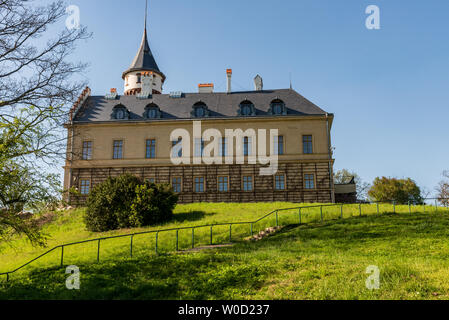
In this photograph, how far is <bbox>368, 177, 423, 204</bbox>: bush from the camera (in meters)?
53.5

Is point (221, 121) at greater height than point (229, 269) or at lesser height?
greater

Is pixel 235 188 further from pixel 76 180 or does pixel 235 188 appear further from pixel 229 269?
pixel 229 269

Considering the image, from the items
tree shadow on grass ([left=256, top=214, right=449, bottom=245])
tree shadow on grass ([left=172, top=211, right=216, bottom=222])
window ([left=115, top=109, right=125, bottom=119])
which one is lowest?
tree shadow on grass ([left=256, top=214, right=449, bottom=245])

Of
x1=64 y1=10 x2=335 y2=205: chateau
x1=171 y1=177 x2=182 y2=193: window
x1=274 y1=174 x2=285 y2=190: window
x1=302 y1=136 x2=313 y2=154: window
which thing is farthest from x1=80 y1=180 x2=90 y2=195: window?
x1=302 y1=136 x2=313 y2=154: window

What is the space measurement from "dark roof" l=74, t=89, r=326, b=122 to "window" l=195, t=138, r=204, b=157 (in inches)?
103

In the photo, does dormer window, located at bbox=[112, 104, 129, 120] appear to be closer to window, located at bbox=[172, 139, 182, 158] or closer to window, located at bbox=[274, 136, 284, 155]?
window, located at bbox=[172, 139, 182, 158]

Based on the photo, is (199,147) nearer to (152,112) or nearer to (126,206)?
(152,112)

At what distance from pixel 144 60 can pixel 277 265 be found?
45494 mm

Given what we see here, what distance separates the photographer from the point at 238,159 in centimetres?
3703
